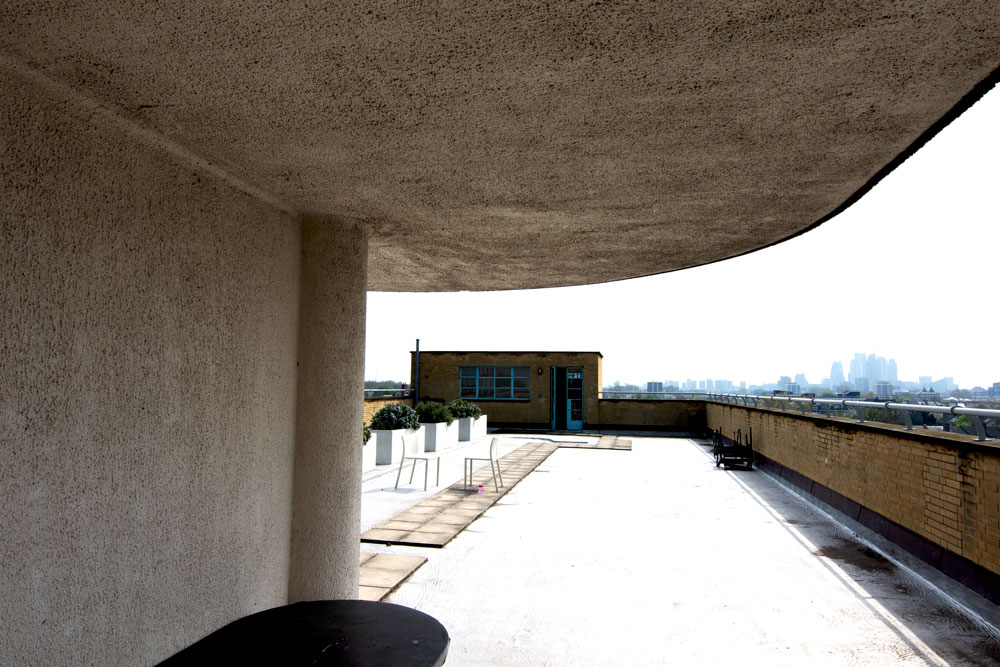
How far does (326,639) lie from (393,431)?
10074 mm

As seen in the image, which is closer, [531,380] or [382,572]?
[382,572]

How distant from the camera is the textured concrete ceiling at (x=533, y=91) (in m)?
1.85

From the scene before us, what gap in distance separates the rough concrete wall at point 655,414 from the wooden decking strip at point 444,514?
12905 mm

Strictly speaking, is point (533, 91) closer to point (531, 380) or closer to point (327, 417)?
point (327, 417)

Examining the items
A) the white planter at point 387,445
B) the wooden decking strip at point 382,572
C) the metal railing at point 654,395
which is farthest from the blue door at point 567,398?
the wooden decking strip at point 382,572

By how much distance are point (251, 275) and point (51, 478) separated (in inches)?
65.2

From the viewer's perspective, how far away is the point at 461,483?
1083 cm

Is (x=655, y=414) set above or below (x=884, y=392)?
below

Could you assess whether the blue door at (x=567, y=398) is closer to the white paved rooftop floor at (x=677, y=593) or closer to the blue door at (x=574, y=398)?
the blue door at (x=574, y=398)

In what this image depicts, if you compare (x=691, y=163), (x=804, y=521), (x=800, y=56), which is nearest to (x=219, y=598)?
(x=691, y=163)

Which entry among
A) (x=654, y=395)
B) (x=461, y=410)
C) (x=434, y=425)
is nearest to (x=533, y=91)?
(x=434, y=425)

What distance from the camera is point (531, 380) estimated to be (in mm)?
25594

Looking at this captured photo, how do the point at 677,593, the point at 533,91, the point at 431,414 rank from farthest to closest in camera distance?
1. the point at 431,414
2. the point at 677,593
3. the point at 533,91

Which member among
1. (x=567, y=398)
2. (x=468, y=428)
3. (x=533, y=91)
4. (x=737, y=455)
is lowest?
(x=737, y=455)
